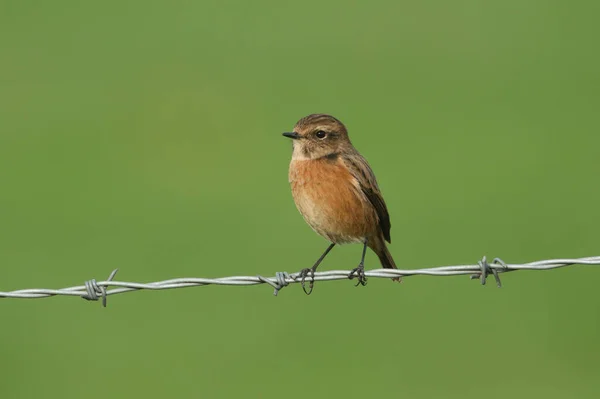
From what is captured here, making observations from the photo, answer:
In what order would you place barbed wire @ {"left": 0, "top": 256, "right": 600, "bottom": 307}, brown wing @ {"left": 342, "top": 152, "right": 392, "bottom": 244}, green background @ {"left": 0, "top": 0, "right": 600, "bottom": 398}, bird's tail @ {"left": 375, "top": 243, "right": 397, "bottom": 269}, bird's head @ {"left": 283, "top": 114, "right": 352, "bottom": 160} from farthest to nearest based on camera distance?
1. green background @ {"left": 0, "top": 0, "right": 600, "bottom": 398}
2. bird's tail @ {"left": 375, "top": 243, "right": 397, "bottom": 269}
3. bird's head @ {"left": 283, "top": 114, "right": 352, "bottom": 160}
4. brown wing @ {"left": 342, "top": 152, "right": 392, "bottom": 244}
5. barbed wire @ {"left": 0, "top": 256, "right": 600, "bottom": 307}

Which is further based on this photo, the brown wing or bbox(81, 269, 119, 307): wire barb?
the brown wing

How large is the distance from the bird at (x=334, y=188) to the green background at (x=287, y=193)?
2.17 meters

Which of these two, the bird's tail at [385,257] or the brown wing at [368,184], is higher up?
the brown wing at [368,184]

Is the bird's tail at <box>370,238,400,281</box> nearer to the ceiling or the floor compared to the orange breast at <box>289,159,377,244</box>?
nearer to the floor

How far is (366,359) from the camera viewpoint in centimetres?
1014

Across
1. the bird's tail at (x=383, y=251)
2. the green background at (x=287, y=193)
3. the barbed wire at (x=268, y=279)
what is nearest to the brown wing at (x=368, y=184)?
the bird's tail at (x=383, y=251)

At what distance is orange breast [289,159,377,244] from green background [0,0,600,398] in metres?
2.23

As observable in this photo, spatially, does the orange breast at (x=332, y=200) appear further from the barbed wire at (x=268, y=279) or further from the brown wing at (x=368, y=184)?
the barbed wire at (x=268, y=279)

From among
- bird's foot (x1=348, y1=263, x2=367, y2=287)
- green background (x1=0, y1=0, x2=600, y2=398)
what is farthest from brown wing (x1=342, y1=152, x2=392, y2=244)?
green background (x1=0, y1=0, x2=600, y2=398)

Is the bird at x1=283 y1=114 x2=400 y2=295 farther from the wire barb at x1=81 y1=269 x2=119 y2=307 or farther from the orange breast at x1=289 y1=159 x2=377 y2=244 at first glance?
the wire barb at x1=81 y1=269 x2=119 y2=307

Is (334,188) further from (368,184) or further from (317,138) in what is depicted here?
(317,138)

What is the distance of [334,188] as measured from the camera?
779cm

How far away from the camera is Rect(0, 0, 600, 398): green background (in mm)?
10266

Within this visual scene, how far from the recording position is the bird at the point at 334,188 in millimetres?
7793
